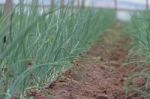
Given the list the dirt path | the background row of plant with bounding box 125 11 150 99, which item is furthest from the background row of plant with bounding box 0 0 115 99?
the background row of plant with bounding box 125 11 150 99

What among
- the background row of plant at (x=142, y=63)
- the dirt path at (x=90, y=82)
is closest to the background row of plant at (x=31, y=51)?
the dirt path at (x=90, y=82)

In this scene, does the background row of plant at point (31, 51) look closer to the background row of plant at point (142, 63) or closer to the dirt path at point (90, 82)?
the dirt path at point (90, 82)

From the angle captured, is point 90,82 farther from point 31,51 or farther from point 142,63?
point 31,51

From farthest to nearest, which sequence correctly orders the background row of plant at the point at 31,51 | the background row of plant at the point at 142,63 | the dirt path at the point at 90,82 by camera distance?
the dirt path at the point at 90,82, the background row of plant at the point at 142,63, the background row of plant at the point at 31,51

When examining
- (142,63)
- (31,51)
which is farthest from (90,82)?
(31,51)

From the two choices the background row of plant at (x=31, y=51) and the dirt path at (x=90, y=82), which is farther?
the dirt path at (x=90, y=82)

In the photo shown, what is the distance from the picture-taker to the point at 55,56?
2600 mm

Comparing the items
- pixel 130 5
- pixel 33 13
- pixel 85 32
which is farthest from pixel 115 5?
pixel 33 13

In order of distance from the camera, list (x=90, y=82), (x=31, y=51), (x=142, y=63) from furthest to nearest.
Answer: (x=142, y=63) < (x=90, y=82) < (x=31, y=51)

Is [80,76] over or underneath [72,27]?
underneath

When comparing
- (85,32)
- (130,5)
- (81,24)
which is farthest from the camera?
(130,5)

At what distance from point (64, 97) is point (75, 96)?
0.35 feet

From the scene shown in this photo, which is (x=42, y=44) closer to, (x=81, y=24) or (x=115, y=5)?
(x=81, y=24)

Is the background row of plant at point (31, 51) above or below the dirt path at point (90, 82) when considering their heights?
above
